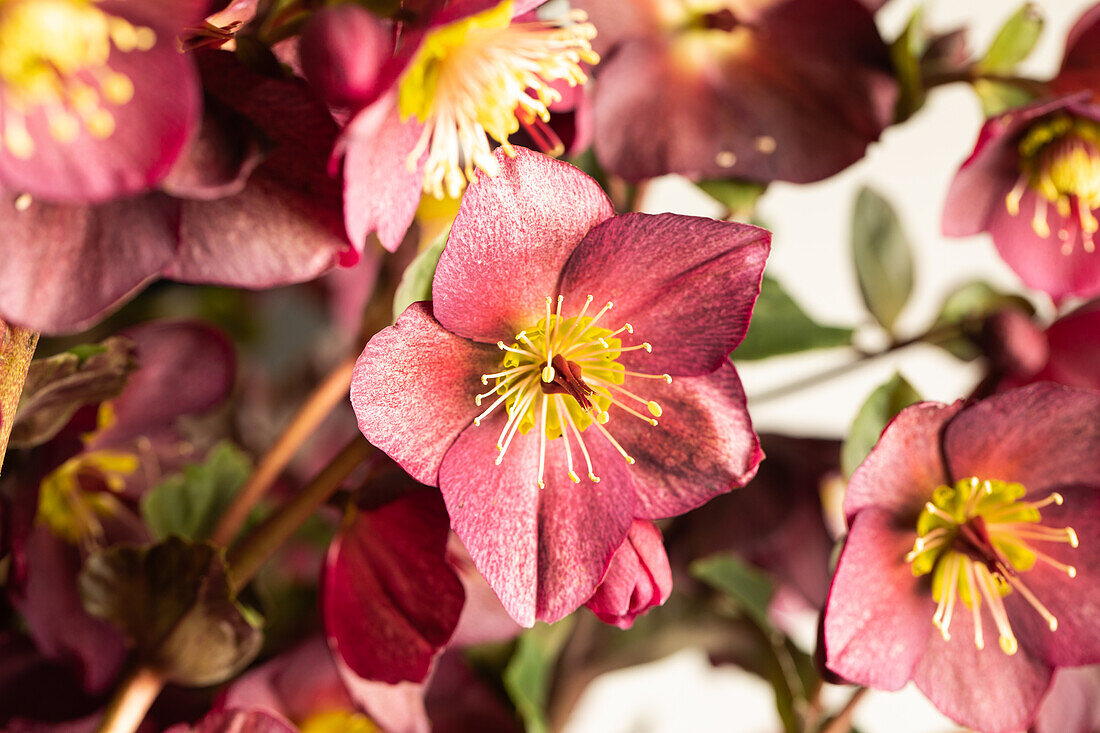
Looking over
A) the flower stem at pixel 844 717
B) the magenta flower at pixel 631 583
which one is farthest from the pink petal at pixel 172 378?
the flower stem at pixel 844 717

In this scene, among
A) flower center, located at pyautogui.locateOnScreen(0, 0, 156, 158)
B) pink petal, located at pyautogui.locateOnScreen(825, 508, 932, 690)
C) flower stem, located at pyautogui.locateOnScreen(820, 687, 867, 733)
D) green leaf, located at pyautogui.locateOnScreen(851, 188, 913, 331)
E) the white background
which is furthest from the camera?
the white background

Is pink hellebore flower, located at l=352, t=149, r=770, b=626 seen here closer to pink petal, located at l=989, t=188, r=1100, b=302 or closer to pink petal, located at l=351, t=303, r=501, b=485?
pink petal, located at l=351, t=303, r=501, b=485

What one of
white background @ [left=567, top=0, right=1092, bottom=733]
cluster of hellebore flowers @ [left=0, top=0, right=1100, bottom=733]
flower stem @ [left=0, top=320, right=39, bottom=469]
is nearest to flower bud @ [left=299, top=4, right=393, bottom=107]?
cluster of hellebore flowers @ [left=0, top=0, right=1100, bottom=733]

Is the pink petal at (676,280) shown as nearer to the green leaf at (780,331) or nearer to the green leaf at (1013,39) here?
the green leaf at (780,331)

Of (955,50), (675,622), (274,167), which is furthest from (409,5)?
(675,622)

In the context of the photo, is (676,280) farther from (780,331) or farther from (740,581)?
(740,581)

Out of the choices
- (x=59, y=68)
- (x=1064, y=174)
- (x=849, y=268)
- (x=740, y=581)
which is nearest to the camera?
(x=59, y=68)

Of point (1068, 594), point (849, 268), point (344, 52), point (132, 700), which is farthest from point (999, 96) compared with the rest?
point (849, 268)
